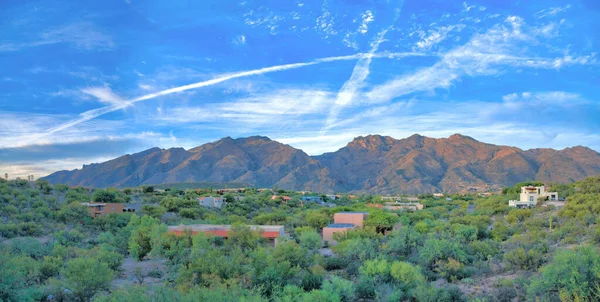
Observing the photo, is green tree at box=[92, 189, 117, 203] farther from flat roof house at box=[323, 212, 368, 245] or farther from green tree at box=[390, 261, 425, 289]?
green tree at box=[390, 261, 425, 289]

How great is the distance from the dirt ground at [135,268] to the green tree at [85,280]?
66.5 inches

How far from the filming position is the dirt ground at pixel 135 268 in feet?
84.4

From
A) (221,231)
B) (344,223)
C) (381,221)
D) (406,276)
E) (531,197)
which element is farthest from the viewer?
(531,197)

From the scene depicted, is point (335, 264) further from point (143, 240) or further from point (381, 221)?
point (381, 221)

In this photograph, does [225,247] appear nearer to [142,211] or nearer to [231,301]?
[231,301]

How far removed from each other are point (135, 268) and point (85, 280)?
926 cm

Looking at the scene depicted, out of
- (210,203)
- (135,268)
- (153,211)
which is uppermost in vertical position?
(210,203)

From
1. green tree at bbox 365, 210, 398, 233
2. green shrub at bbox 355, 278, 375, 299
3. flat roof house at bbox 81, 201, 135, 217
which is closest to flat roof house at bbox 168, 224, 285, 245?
green tree at bbox 365, 210, 398, 233

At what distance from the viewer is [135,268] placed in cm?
3011

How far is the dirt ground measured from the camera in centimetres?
2572

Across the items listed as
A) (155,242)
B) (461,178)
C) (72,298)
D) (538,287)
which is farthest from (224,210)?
(461,178)

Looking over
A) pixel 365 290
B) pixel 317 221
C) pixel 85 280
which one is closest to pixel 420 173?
pixel 317 221

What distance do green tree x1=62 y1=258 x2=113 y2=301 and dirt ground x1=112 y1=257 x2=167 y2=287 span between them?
66.5 inches

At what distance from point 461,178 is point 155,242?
6008 inches
